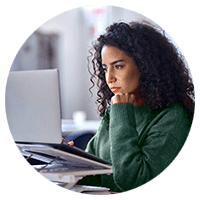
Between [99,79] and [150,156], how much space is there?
376mm

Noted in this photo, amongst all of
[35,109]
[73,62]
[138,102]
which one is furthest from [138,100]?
[35,109]

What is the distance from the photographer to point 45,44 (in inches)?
45.5

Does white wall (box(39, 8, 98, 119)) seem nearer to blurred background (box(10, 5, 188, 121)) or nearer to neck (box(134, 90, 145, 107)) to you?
blurred background (box(10, 5, 188, 121))

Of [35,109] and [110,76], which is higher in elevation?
[110,76]

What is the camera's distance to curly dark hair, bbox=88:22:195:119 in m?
1.06

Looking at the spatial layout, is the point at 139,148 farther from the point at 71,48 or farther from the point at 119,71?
the point at 71,48

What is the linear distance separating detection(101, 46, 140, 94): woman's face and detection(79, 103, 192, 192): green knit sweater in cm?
8

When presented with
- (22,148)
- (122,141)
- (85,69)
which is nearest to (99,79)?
(85,69)

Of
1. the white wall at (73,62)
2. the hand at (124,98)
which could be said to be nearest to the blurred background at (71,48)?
the white wall at (73,62)

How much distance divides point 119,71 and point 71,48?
230 millimetres

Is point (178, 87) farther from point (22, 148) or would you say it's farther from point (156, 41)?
point (22, 148)

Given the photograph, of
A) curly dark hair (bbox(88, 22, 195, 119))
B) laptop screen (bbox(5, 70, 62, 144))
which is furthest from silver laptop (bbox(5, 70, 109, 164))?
curly dark hair (bbox(88, 22, 195, 119))

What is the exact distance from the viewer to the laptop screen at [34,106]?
38.1 inches

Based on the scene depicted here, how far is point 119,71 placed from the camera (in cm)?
106
